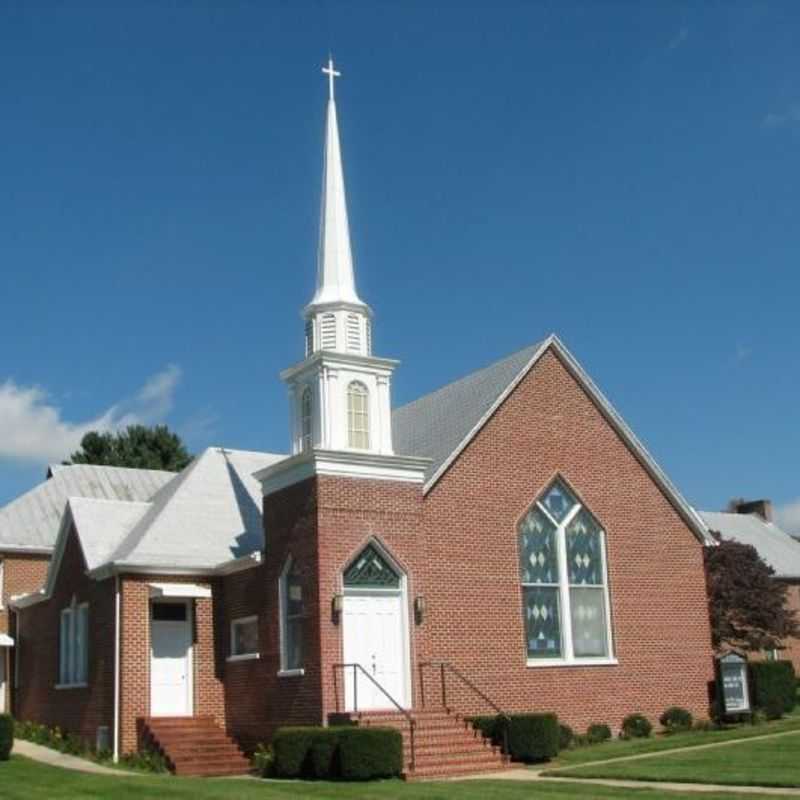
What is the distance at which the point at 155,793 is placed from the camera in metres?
17.5

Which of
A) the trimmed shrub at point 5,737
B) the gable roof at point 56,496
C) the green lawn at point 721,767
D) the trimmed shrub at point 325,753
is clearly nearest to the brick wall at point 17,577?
the gable roof at point 56,496

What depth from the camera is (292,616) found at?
939 inches

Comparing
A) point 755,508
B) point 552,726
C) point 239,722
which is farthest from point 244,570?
point 755,508

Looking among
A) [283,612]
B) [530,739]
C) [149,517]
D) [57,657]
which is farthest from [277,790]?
[57,657]

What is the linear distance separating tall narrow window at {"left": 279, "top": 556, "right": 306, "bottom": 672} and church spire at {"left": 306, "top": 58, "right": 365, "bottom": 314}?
18.0 feet

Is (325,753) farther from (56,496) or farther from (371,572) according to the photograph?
(56,496)

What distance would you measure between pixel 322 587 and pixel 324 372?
4.36 metres

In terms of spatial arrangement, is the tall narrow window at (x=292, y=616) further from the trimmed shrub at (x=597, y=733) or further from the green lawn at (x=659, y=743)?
the trimmed shrub at (x=597, y=733)

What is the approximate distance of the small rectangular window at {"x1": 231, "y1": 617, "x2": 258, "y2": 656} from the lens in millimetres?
25312

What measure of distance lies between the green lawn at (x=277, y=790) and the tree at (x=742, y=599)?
23815 millimetres

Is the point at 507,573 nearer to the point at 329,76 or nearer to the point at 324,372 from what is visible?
the point at 324,372

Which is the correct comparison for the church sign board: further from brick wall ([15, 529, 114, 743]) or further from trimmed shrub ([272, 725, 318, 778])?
brick wall ([15, 529, 114, 743])

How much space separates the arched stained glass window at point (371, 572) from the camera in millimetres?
23141

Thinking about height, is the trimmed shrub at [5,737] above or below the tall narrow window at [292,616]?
below
